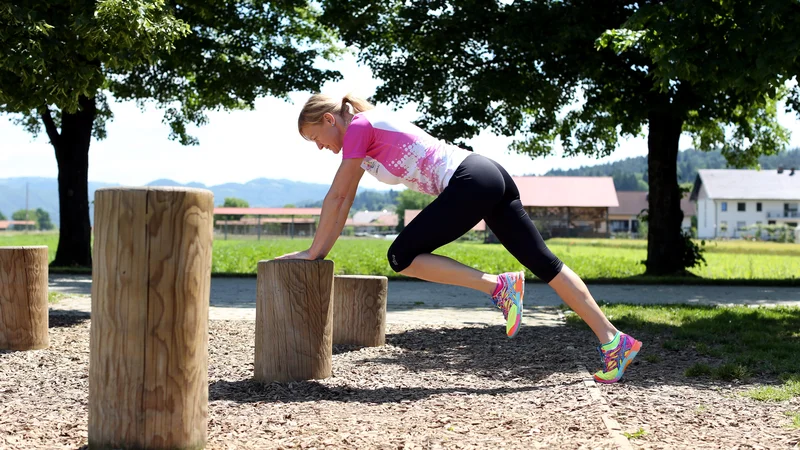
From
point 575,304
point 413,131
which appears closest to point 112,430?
point 413,131

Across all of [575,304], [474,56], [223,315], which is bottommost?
[223,315]

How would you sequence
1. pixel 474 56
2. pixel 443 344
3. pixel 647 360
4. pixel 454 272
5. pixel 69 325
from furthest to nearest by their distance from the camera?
pixel 474 56 < pixel 69 325 < pixel 443 344 < pixel 647 360 < pixel 454 272

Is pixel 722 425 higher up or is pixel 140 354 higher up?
pixel 140 354

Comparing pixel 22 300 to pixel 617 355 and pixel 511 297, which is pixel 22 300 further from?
pixel 617 355

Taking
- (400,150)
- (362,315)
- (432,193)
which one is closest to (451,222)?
(432,193)

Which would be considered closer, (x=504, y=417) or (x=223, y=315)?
(x=504, y=417)

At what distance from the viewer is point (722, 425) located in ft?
13.1

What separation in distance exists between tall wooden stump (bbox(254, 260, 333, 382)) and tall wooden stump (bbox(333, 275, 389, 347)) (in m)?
1.66

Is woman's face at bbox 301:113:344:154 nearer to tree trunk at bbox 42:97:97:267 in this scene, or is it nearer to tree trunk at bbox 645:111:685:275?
tree trunk at bbox 645:111:685:275

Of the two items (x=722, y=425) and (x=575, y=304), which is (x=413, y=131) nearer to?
(x=575, y=304)

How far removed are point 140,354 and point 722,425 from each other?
2.73 m

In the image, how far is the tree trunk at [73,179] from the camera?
18922mm

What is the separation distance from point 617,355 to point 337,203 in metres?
1.93

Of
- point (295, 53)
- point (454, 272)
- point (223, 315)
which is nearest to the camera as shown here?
point (454, 272)
